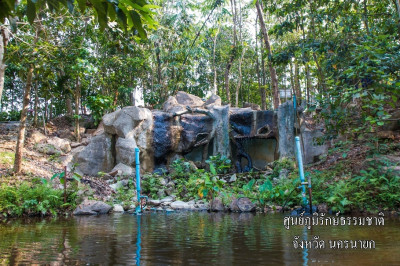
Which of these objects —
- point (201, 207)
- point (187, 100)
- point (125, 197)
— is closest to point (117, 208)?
point (125, 197)

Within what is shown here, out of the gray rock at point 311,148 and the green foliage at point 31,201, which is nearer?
the green foliage at point 31,201

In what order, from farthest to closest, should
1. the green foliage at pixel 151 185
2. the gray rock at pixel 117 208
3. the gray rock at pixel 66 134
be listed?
the gray rock at pixel 66 134 < the green foliage at pixel 151 185 < the gray rock at pixel 117 208

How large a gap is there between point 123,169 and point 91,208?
548 centimetres

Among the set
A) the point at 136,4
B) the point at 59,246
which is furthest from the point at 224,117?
the point at 136,4

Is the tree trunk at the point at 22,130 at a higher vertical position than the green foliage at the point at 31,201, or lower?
higher

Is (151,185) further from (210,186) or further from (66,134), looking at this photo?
(66,134)

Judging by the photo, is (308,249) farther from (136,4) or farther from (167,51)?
(167,51)

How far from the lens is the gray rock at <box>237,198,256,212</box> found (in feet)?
24.6

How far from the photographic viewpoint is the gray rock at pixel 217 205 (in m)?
7.82

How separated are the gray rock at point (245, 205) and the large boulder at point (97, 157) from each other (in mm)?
7961

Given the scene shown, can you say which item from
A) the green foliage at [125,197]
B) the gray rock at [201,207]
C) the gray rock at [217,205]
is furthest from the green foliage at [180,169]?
the gray rock at [217,205]

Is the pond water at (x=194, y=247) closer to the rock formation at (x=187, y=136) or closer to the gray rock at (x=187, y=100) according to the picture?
the rock formation at (x=187, y=136)

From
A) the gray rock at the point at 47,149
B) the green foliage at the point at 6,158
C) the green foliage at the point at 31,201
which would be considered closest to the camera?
the green foliage at the point at 31,201

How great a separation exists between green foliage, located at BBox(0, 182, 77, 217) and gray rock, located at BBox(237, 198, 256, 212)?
387cm
